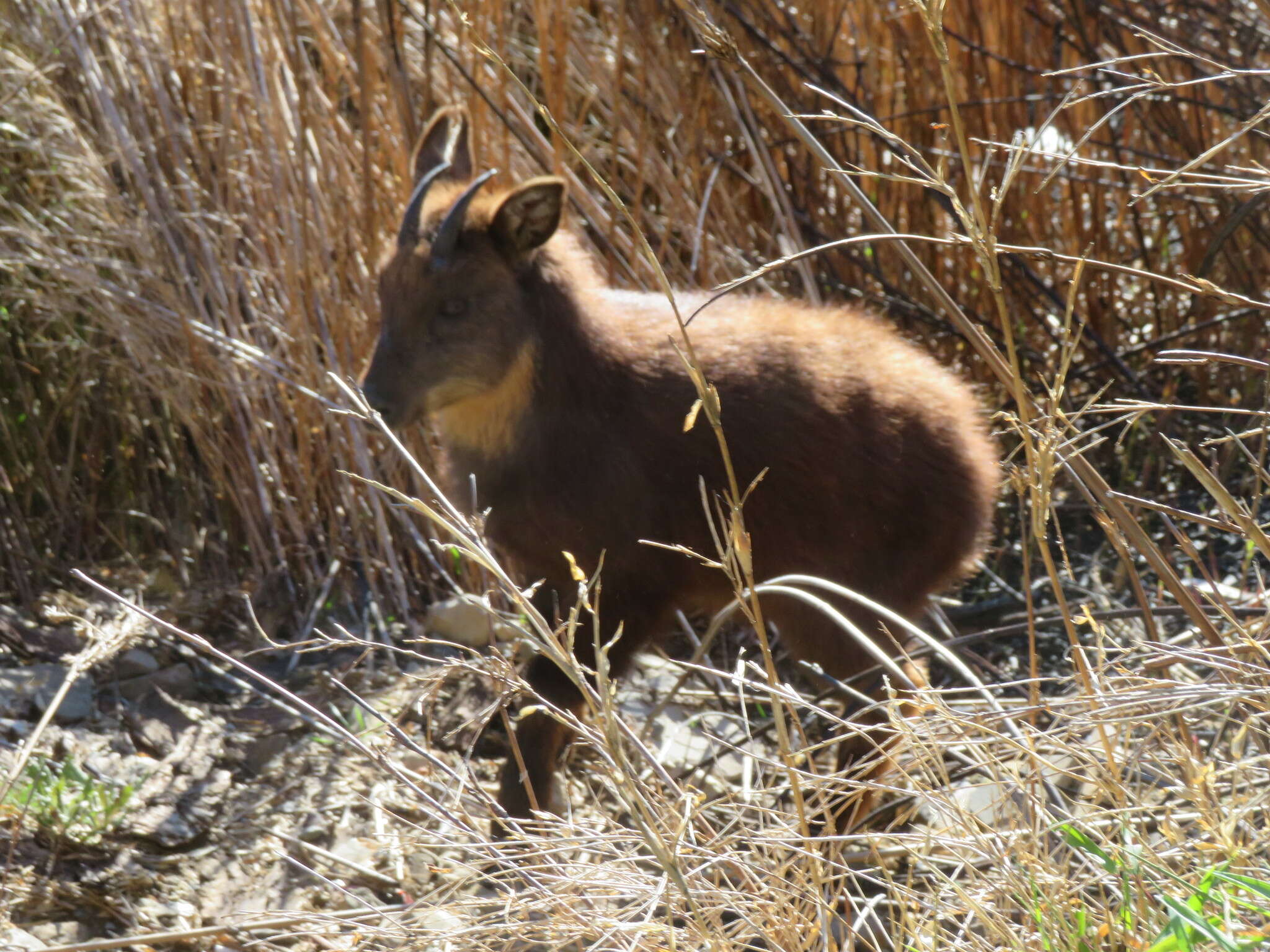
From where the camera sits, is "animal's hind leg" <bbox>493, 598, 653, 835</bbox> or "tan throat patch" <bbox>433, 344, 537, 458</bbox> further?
"tan throat patch" <bbox>433, 344, 537, 458</bbox>

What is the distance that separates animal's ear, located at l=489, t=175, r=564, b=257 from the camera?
3.69 meters

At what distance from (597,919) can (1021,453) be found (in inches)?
130

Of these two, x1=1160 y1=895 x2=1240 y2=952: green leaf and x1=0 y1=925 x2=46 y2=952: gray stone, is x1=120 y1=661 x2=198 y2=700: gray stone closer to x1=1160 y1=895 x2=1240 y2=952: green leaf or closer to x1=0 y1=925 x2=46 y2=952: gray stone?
x1=0 y1=925 x2=46 y2=952: gray stone

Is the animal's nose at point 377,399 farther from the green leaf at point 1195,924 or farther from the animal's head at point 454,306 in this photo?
the green leaf at point 1195,924

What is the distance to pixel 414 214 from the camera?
12.5 ft

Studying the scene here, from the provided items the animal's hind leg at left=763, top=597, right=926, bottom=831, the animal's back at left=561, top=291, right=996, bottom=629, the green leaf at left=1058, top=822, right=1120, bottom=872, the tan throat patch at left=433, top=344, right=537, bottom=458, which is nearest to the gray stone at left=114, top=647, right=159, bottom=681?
the tan throat patch at left=433, top=344, right=537, bottom=458

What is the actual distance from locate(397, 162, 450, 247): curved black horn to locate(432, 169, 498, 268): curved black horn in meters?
0.07

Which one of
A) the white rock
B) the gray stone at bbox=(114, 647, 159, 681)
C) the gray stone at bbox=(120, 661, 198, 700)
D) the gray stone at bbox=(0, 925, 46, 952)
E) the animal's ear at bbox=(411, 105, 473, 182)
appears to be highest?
the animal's ear at bbox=(411, 105, 473, 182)

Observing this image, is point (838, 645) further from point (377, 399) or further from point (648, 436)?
point (377, 399)

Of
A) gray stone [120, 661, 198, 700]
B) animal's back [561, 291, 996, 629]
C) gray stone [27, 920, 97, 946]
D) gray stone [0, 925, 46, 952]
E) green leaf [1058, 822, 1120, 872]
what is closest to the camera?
green leaf [1058, 822, 1120, 872]

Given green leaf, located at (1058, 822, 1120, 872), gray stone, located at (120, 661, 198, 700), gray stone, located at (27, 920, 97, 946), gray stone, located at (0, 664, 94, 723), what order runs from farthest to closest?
gray stone, located at (120, 661, 198, 700), gray stone, located at (0, 664, 94, 723), gray stone, located at (27, 920, 97, 946), green leaf, located at (1058, 822, 1120, 872)

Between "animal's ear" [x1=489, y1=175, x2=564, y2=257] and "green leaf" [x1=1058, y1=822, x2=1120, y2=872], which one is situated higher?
"animal's ear" [x1=489, y1=175, x2=564, y2=257]

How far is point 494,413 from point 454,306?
1.12 feet

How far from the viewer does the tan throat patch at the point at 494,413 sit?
3.88 metres
